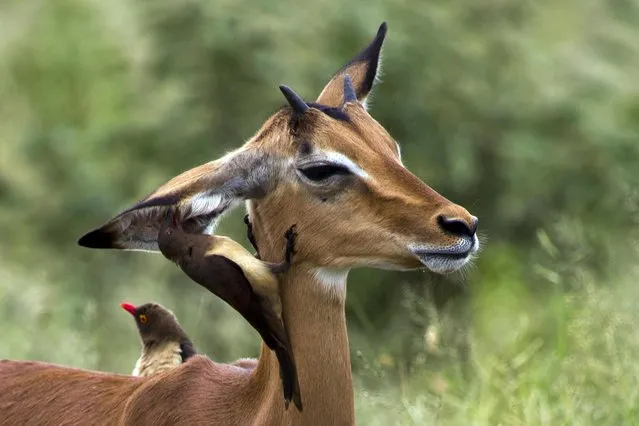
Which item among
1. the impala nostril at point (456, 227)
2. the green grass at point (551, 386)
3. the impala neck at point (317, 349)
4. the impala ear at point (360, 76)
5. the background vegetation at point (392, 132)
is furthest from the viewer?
the background vegetation at point (392, 132)

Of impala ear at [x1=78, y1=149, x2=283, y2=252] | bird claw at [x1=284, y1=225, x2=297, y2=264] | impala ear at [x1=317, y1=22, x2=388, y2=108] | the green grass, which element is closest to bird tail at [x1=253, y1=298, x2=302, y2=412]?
bird claw at [x1=284, y1=225, x2=297, y2=264]

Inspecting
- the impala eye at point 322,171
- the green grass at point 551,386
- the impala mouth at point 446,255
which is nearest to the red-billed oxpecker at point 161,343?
the green grass at point 551,386

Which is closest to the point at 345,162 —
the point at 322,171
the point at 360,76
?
the point at 322,171

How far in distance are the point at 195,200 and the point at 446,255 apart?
30.2 inches

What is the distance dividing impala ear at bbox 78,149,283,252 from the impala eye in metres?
0.11

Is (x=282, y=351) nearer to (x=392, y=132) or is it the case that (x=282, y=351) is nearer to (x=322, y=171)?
(x=322, y=171)

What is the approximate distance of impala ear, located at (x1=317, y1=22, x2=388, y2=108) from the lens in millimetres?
5309

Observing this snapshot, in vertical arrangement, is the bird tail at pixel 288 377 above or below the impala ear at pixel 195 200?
below

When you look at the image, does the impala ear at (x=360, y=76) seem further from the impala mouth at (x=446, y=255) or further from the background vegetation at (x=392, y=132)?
the background vegetation at (x=392, y=132)

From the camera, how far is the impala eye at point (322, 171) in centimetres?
477

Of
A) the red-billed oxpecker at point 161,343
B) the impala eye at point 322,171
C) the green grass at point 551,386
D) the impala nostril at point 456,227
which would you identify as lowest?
the green grass at point 551,386

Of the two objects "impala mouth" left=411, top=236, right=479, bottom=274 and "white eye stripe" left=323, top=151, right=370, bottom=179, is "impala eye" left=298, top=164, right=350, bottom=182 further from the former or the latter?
"impala mouth" left=411, top=236, right=479, bottom=274

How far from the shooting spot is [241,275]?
4.68 m

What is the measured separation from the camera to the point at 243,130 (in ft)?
38.8
